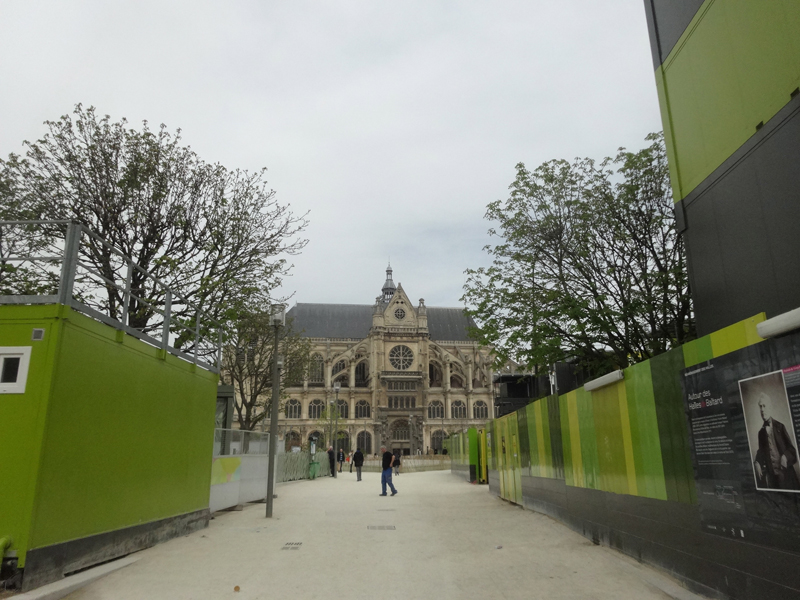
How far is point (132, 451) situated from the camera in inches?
322

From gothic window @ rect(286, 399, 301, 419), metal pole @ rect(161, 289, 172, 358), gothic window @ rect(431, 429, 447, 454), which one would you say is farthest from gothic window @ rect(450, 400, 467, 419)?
metal pole @ rect(161, 289, 172, 358)

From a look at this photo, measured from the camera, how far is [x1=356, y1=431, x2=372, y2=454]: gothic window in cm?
7460

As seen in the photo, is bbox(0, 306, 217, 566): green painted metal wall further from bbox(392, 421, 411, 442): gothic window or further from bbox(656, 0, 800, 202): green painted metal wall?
bbox(392, 421, 411, 442): gothic window

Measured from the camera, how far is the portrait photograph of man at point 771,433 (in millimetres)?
4422

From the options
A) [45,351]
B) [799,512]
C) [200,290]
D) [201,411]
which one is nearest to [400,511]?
[201,411]

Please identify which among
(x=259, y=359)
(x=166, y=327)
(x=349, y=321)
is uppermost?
(x=349, y=321)

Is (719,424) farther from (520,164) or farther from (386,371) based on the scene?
(386,371)

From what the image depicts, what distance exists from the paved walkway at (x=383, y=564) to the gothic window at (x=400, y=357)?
66281 millimetres

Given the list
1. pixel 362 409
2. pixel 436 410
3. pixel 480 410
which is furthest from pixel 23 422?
pixel 480 410

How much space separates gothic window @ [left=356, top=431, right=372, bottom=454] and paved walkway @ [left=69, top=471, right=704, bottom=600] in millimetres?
63548

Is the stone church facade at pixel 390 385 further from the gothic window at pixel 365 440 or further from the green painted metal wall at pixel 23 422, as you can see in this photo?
the green painted metal wall at pixel 23 422

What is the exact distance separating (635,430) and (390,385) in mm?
70477

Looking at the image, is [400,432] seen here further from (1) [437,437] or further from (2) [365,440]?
(1) [437,437]

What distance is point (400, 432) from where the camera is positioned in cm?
7494
